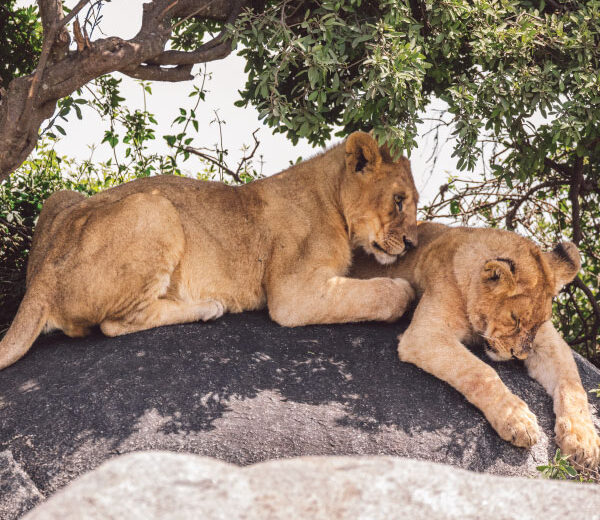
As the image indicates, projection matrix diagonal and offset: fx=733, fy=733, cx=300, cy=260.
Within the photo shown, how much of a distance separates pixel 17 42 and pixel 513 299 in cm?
574

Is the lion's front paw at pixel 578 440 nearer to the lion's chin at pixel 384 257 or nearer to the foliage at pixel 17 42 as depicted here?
the lion's chin at pixel 384 257

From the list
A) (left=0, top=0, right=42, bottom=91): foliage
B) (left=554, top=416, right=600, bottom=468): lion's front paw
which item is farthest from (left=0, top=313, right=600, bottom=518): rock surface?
(left=0, top=0, right=42, bottom=91): foliage

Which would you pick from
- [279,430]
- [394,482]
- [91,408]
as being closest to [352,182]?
[279,430]

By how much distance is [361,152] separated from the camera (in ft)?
20.5

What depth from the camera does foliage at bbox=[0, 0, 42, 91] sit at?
7.65 m

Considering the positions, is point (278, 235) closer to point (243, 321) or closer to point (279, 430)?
point (243, 321)

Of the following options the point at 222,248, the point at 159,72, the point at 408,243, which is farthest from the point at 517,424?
the point at 159,72

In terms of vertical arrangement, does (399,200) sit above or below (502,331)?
above

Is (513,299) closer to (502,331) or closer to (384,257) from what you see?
(502,331)

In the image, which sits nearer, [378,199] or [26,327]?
[26,327]

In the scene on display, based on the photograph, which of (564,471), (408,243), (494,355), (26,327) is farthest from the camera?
(408,243)

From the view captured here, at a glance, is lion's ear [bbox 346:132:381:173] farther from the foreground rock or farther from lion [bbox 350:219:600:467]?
the foreground rock

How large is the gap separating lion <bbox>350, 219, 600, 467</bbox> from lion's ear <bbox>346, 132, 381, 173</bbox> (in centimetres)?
103

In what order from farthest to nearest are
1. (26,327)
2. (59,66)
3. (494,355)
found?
(59,66) < (26,327) < (494,355)
